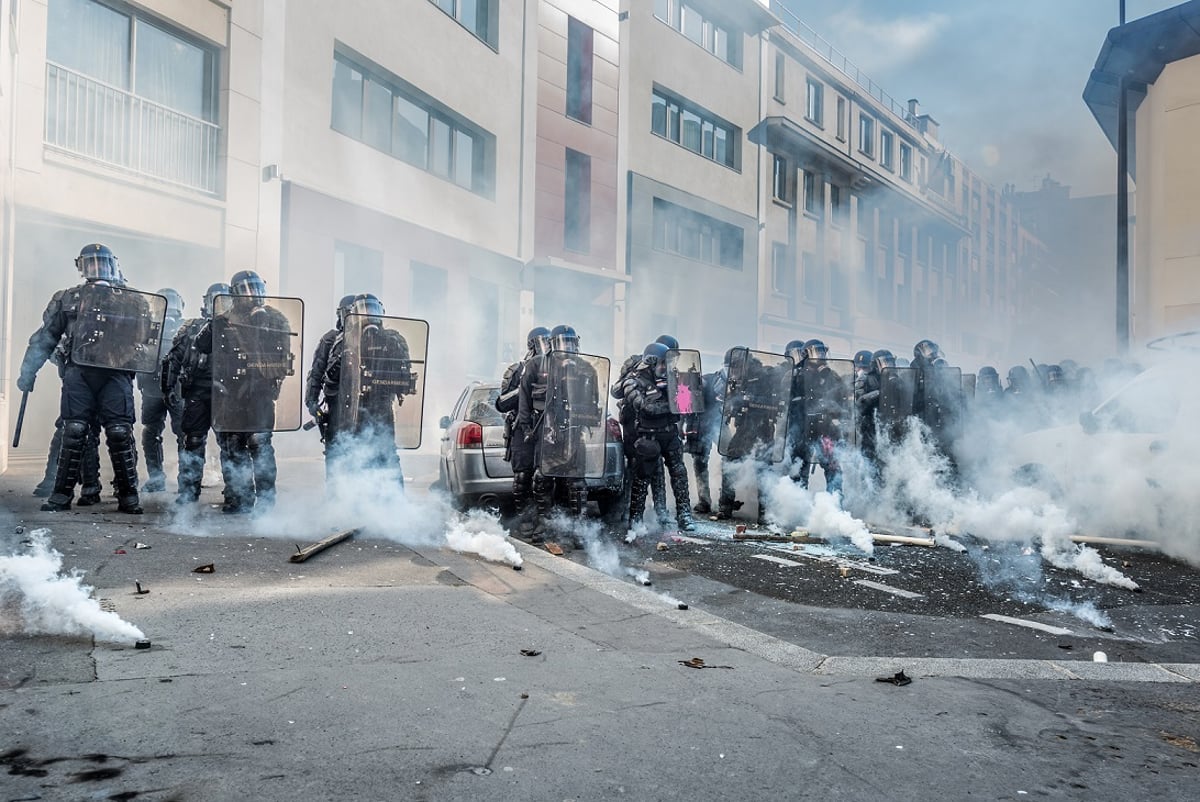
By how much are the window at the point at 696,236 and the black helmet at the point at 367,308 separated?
15936mm

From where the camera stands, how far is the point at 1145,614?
523 cm

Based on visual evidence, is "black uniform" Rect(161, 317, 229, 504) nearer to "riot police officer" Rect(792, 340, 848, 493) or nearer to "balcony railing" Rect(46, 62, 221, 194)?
"balcony railing" Rect(46, 62, 221, 194)

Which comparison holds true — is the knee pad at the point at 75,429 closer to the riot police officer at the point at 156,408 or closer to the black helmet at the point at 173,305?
the riot police officer at the point at 156,408

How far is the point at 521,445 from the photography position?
23.3 ft

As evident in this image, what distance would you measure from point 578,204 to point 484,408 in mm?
13002

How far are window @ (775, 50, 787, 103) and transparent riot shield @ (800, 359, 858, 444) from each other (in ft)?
64.5

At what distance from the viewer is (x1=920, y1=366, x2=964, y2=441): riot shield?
9.62m

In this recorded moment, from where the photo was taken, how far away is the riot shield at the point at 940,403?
962cm

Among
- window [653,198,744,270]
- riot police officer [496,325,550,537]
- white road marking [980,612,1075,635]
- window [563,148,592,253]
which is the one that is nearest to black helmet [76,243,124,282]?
riot police officer [496,325,550,537]

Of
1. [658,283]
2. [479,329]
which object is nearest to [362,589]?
[479,329]

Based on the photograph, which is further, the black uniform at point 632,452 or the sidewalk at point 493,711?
the black uniform at point 632,452

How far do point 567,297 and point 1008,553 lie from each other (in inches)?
548

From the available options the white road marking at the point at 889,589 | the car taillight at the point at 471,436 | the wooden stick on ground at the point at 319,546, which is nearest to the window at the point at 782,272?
the car taillight at the point at 471,436

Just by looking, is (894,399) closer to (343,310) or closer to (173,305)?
(343,310)
